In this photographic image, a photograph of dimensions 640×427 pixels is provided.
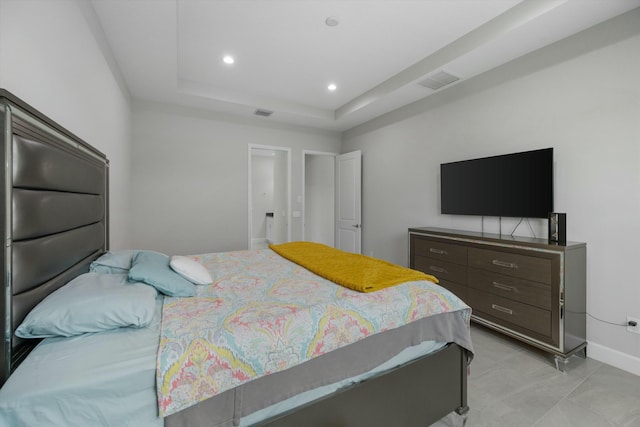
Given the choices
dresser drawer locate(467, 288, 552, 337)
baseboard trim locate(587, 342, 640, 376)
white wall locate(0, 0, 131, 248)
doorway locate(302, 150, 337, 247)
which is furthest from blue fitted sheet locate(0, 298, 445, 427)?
doorway locate(302, 150, 337, 247)

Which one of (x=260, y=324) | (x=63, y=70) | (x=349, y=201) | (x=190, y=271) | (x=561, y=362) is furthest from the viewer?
(x=349, y=201)

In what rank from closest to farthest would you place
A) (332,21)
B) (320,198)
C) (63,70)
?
(63,70) < (332,21) < (320,198)

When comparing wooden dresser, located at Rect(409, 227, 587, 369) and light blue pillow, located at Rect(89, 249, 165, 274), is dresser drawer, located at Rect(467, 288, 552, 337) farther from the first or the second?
light blue pillow, located at Rect(89, 249, 165, 274)

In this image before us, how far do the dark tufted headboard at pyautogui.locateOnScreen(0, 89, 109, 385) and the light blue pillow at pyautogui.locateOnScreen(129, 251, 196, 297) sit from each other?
11.3 inches

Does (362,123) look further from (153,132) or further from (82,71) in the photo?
(82,71)

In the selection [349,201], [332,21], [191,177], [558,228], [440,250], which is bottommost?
[440,250]

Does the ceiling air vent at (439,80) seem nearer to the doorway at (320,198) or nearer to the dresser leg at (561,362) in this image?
the doorway at (320,198)

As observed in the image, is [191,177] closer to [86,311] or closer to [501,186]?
[86,311]

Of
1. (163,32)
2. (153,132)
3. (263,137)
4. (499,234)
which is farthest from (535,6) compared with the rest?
(153,132)

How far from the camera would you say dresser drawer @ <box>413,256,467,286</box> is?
2.96 meters

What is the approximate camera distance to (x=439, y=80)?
329cm

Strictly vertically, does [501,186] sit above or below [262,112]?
below

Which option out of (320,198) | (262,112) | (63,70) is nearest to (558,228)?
(63,70)

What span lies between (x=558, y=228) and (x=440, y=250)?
106 cm
